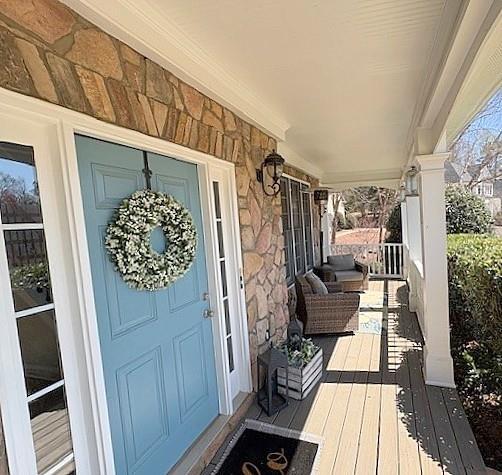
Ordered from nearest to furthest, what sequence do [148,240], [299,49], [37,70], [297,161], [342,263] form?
1. [37,70]
2. [148,240]
3. [299,49]
4. [297,161]
5. [342,263]

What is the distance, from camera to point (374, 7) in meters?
1.64

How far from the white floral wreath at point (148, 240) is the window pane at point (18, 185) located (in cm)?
41

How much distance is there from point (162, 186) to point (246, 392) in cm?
197

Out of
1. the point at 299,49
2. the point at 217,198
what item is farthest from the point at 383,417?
the point at 299,49

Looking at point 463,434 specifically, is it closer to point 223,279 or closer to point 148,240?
point 223,279

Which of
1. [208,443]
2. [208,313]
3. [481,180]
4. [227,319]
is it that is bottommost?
[208,443]

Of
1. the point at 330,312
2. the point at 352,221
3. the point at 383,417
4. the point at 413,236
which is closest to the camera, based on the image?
the point at 383,417

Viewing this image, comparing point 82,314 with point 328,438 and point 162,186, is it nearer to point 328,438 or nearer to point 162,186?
point 162,186

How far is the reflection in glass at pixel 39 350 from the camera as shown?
1323mm

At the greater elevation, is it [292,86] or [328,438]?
[292,86]

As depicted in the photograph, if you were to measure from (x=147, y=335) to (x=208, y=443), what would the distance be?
976mm

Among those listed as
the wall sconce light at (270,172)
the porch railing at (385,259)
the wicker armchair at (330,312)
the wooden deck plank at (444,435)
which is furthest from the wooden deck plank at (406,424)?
the porch railing at (385,259)

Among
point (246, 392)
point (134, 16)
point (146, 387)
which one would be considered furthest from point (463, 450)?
point (134, 16)

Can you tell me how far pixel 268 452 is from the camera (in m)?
2.38
